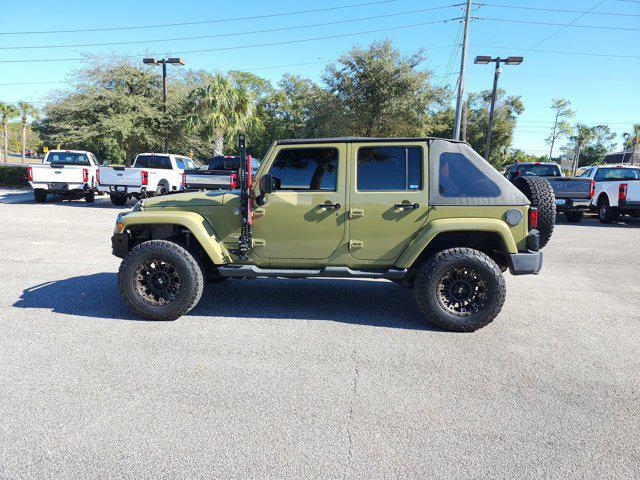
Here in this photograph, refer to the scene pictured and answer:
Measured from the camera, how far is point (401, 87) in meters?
25.4

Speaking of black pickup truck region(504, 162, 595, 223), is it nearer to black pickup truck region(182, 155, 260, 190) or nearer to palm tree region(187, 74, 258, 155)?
black pickup truck region(182, 155, 260, 190)

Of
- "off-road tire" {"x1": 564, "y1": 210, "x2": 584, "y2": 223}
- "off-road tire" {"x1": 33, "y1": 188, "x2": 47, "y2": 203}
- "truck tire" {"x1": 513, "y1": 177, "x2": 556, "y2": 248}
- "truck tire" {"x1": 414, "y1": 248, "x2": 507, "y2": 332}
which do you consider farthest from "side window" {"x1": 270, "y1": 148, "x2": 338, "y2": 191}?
"off-road tire" {"x1": 33, "y1": 188, "x2": 47, "y2": 203}

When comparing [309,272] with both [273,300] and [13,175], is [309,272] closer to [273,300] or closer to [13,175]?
[273,300]

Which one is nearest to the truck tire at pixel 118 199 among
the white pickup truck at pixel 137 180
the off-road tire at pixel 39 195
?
the white pickup truck at pixel 137 180

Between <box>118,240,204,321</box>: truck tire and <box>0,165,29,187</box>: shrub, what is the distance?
76.2ft

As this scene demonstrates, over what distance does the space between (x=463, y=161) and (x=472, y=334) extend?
173cm

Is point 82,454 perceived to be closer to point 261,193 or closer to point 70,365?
point 70,365

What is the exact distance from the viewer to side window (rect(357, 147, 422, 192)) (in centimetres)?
442

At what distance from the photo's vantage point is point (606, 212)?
14.2 metres

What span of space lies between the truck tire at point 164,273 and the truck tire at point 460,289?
2271 mm

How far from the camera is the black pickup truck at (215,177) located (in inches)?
317

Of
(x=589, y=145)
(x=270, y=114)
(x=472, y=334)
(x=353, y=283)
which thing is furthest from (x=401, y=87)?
(x=589, y=145)

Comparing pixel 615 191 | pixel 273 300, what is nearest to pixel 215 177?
pixel 273 300

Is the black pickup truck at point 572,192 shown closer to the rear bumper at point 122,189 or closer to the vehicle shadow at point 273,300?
the vehicle shadow at point 273,300
